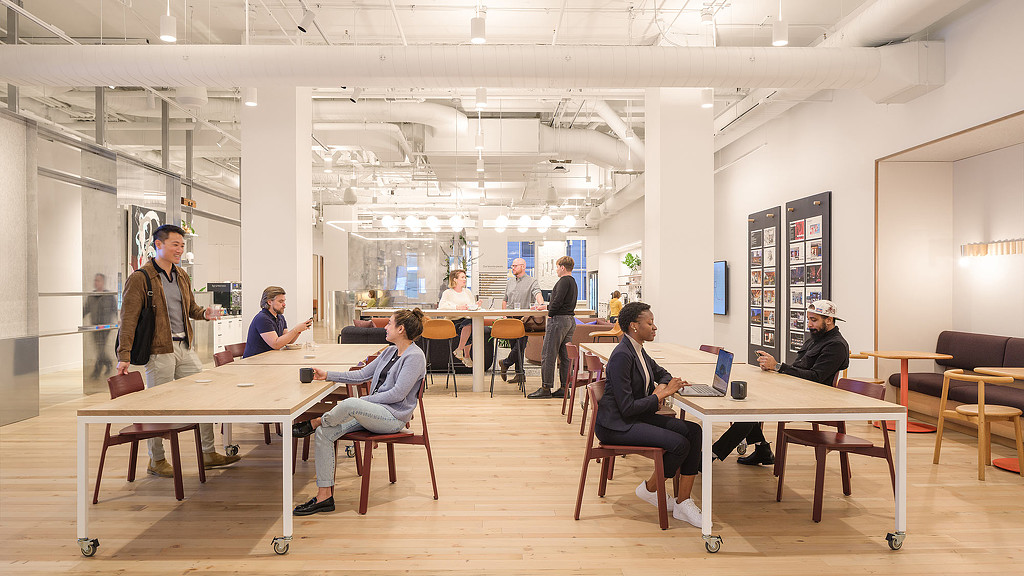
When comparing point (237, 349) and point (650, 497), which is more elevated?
point (237, 349)

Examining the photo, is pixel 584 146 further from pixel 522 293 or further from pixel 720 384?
pixel 720 384

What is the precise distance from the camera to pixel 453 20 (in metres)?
7.30

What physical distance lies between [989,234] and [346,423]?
6.61 meters

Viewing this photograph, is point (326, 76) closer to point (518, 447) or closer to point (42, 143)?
point (518, 447)

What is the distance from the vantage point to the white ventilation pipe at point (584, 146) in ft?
35.4

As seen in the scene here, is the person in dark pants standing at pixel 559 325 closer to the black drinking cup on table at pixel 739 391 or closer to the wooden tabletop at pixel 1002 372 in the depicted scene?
the wooden tabletop at pixel 1002 372

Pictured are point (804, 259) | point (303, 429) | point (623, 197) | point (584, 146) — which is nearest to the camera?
point (303, 429)

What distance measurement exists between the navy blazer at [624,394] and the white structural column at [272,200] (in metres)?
4.90

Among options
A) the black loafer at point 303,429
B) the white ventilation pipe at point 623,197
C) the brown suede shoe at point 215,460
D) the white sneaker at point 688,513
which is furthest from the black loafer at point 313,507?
the white ventilation pipe at point 623,197

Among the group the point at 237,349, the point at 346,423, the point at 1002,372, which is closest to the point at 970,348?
the point at 1002,372

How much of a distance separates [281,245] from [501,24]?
12.3 feet

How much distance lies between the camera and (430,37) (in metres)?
7.81

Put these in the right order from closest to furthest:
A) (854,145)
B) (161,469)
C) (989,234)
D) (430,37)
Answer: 1. (161,469)
2. (989,234)
3. (854,145)
4. (430,37)

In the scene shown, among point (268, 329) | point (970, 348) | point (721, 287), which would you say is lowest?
point (970, 348)
